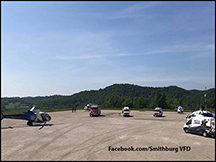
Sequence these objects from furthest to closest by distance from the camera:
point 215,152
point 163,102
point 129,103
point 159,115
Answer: point 129,103
point 163,102
point 159,115
point 215,152

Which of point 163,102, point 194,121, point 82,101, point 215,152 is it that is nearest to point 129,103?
point 163,102

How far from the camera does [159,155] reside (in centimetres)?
1427

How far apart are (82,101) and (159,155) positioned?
18157cm

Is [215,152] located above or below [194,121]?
below

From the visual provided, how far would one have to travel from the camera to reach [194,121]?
24.1 meters

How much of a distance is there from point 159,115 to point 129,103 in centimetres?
8285

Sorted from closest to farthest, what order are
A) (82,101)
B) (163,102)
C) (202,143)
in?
1. (202,143)
2. (163,102)
3. (82,101)

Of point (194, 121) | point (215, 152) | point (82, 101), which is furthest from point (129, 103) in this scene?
point (215, 152)

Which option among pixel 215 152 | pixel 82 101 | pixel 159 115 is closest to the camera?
pixel 215 152

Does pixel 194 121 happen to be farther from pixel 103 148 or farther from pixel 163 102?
pixel 163 102

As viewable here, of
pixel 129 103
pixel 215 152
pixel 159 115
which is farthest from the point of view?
pixel 129 103

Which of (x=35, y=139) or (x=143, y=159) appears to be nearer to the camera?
(x=143, y=159)

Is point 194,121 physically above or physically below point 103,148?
above

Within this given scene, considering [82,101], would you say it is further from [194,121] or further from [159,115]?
[194,121]
